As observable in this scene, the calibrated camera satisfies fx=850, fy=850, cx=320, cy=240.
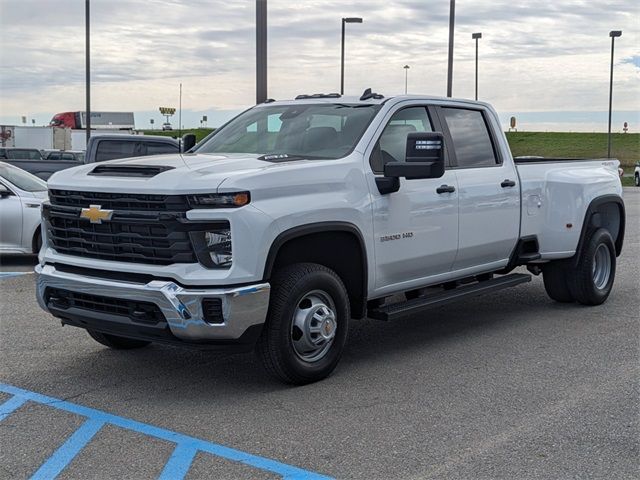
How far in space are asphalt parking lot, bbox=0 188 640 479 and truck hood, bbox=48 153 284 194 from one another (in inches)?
54.9

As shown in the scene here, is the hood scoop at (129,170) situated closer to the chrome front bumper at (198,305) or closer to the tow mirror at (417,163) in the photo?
the chrome front bumper at (198,305)

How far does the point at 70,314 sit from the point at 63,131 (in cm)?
4971

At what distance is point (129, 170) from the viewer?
579 centimetres

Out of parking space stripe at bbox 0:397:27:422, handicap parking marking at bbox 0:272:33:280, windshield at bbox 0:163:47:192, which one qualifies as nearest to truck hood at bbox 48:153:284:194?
parking space stripe at bbox 0:397:27:422

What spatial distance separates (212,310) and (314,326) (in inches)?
34.4

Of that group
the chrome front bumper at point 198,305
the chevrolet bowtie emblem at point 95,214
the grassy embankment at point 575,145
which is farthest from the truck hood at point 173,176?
the grassy embankment at point 575,145

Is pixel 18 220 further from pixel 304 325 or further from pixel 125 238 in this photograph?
pixel 304 325

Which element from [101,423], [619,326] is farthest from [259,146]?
[619,326]

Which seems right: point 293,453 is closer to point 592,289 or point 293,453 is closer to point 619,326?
point 619,326

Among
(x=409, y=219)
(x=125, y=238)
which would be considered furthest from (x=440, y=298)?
(x=125, y=238)

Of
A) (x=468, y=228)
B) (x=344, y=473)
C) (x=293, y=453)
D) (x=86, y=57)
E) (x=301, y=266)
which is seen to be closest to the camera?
(x=344, y=473)

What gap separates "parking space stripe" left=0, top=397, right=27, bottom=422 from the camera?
17.3ft

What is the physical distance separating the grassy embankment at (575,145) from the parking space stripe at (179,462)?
181 feet

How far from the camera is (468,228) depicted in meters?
7.24
